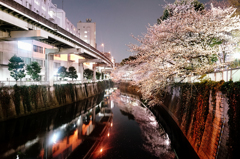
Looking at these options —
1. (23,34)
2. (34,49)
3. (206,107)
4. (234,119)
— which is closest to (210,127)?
(206,107)

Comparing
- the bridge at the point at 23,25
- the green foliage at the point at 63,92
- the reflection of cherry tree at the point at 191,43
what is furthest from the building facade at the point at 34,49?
the reflection of cherry tree at the point at 191,43

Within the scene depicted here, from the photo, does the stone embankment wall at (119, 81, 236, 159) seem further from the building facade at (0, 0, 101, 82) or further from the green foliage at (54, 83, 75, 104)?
the building facade at (0, 0, 101, 82)

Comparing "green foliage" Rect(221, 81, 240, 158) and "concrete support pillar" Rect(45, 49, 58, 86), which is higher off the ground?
"concrete support pillar" Rect(45, 49, 58, 86)

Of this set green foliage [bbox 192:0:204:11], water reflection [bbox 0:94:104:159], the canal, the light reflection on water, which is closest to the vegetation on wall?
the canal

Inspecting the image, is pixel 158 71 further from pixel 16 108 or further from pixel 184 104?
pixel 16 108

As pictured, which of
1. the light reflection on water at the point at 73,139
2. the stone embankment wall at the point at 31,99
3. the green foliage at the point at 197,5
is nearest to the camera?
the light reflection on water at the point at 73,139

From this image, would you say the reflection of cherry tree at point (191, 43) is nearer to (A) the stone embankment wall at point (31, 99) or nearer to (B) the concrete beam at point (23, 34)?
(B) the concrete beam at point (23, 34)

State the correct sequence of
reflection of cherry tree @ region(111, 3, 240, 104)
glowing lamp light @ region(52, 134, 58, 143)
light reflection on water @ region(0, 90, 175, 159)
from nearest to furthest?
light reflection on water @ region(0, 90, 175, 159) < reflection of cherry tree @ region(111, 3, 240, 104) < glowing lamp light @ region(52, 134, 58, 143)

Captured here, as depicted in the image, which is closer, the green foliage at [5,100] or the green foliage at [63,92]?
the green foliage at [5,100]

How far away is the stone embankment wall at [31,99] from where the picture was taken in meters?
15.4

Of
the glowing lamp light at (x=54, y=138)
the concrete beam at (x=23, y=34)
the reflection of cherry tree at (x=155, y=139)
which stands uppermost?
the concrete beam at (x=23, y=34)

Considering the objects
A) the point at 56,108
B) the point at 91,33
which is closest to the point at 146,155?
the point at 56,108

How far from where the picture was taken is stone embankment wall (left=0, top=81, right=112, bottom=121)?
50.4 feet

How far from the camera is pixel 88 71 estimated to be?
153 feet
